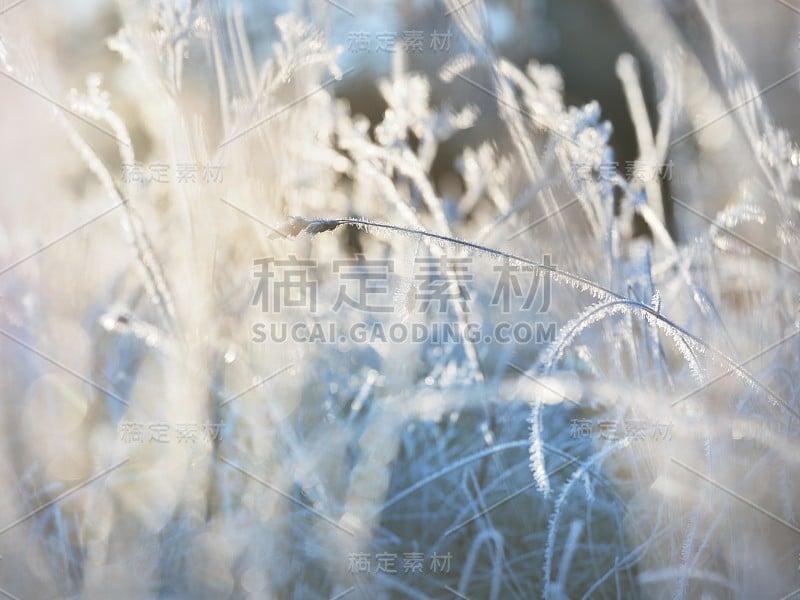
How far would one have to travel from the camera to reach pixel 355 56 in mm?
1284

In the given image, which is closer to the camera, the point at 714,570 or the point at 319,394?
the point at 714,570

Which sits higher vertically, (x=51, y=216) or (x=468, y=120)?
(x=468, y=120)

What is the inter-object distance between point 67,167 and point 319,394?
65 cm

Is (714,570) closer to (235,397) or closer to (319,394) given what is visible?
(319,394)

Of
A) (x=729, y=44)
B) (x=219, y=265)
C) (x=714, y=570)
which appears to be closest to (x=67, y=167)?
(x=219, y=265)

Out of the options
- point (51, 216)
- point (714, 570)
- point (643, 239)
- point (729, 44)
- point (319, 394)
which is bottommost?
point (714, 570)

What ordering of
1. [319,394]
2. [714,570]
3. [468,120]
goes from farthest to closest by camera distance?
[468,120] < [319,394] < [714,570]

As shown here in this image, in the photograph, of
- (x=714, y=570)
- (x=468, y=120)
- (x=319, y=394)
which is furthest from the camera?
(x=468, y=120)

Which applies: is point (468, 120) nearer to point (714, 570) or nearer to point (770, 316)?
point (770, 316)

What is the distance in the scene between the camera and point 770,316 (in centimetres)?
126

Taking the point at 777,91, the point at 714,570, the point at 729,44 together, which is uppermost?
the point at 729,44

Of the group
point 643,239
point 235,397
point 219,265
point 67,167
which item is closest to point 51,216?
point 67,167

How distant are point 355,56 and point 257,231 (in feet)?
1.26

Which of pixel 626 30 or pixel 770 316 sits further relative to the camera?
pixel 626 30
